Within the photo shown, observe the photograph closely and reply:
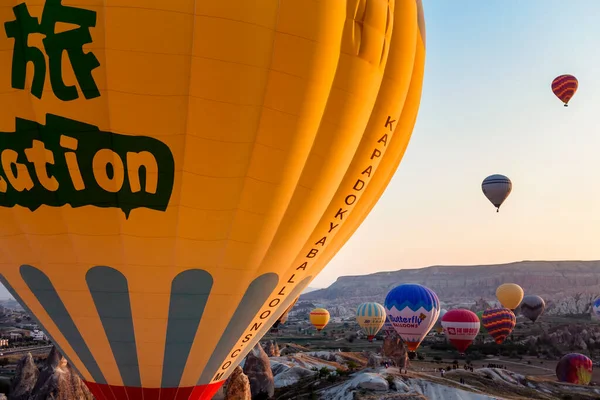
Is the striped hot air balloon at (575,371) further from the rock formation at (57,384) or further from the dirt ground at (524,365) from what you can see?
the rock formation at (57,384)

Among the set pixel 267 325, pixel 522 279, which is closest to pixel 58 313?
pixel 267 325

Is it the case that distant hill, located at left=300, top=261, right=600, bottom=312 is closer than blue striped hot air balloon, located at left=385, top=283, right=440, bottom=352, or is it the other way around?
blue striped hot air balloon, located at left=385, top=283, right=440, bottom=352

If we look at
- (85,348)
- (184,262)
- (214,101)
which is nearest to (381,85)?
(214,101)

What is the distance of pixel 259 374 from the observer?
31.1 metres

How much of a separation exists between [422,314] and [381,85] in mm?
25340

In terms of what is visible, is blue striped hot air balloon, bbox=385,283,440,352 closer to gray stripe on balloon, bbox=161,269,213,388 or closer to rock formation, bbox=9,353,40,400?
rock formation, bbox=9,353,40,400

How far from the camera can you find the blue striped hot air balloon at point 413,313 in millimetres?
33625

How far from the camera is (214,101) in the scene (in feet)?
27.1

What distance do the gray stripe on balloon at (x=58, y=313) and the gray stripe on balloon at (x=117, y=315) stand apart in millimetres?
498

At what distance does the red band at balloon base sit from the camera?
9711 millimetres

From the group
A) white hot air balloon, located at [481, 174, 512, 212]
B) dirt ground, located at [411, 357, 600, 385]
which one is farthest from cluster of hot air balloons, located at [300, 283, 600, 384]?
white hot air balloon, located at [481, 174, 512, 212]

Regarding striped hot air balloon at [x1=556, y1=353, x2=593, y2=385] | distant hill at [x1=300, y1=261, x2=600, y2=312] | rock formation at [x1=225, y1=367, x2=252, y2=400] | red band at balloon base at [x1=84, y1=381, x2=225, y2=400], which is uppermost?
distant hill at [x1=300, y1=261, x2=600, y2=312]

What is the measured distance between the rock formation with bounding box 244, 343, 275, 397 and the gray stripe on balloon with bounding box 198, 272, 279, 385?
2138 centimetres

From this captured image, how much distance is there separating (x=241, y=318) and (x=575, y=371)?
37821 millimetres
